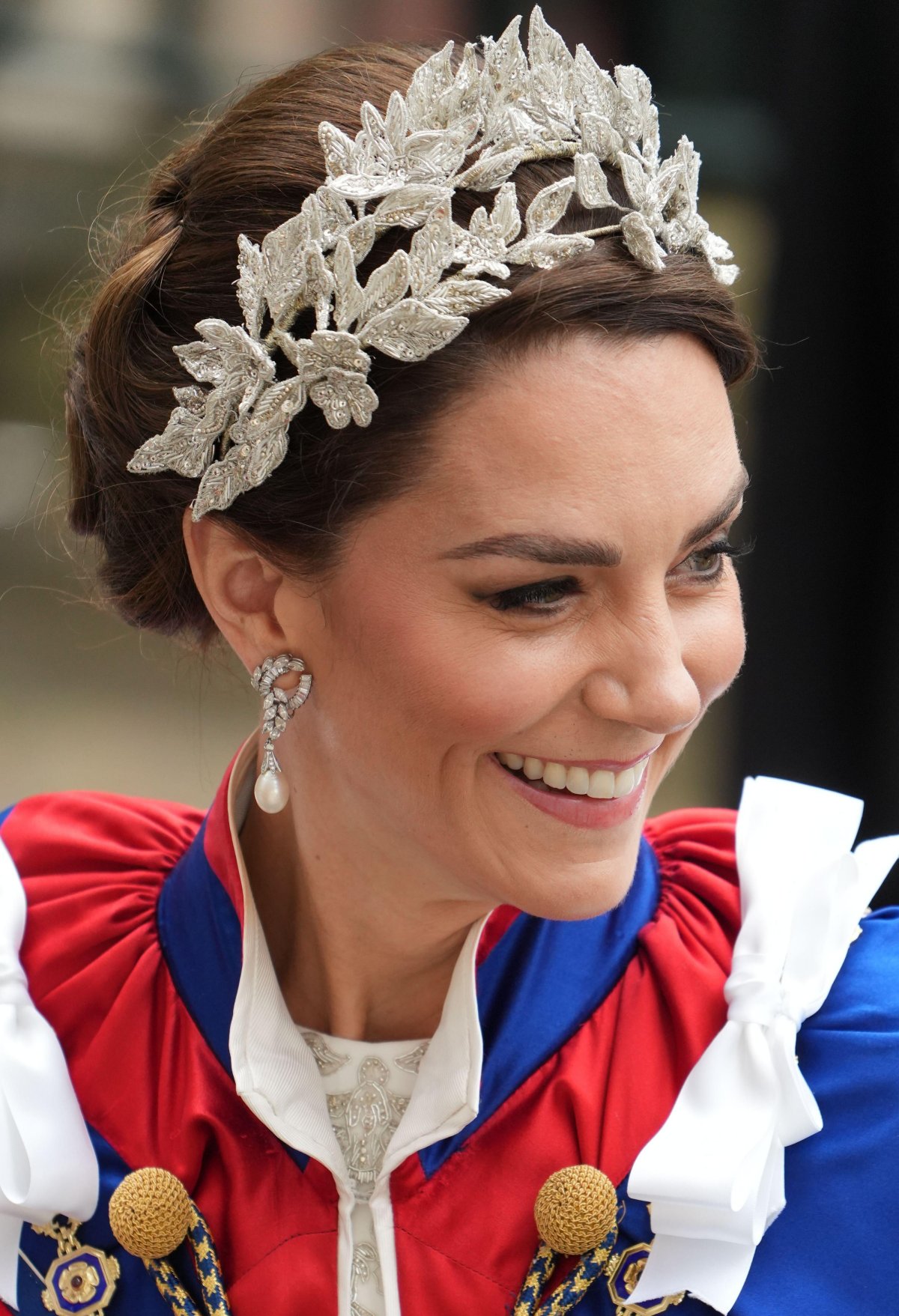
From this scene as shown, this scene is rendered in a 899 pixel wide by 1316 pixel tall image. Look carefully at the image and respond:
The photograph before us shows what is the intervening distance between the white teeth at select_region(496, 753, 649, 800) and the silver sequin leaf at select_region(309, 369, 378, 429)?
26 centimetres

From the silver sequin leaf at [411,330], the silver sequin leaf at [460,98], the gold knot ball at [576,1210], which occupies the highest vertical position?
the silver sequin leaf at [460,98]

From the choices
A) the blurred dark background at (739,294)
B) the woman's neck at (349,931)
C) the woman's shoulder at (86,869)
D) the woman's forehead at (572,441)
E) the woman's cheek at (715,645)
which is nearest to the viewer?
the woman's forehead at (572,441)

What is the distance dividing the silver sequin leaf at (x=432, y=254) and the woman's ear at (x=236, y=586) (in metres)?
0.25

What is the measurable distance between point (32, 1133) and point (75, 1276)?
0.37ft

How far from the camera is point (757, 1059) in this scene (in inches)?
46.4

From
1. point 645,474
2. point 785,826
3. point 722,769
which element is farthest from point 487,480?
point 722,769

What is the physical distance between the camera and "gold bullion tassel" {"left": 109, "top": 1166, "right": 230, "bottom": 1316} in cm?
118

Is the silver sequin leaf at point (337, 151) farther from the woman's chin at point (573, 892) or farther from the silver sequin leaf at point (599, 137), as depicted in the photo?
the woman's chin at point (573, 892)

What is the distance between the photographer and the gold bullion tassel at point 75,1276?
1195 mm

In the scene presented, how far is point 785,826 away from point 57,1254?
0.68 m

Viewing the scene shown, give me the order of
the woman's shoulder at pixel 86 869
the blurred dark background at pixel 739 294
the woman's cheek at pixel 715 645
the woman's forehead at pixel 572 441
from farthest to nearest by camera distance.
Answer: the blurred dark background at pixel 739 294
the woman's shoulder at pixel 86 869
the woman's cheek at pixel 715 645
the woman's forehead at pixel 572 441

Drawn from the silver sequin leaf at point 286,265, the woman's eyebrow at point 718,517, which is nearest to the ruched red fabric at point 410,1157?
the woman's eyebrow at point 718,517

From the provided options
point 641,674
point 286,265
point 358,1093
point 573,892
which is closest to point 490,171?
point 286,265

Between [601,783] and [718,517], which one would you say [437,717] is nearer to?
[601,783]
